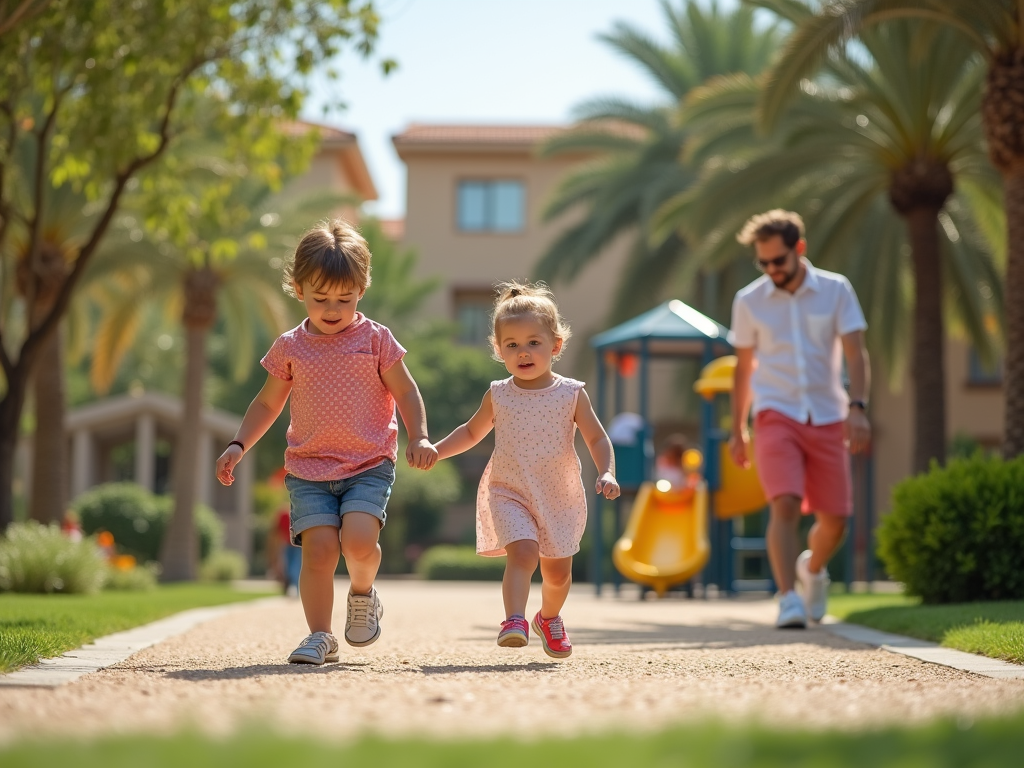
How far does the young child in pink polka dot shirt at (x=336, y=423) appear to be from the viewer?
562 cm

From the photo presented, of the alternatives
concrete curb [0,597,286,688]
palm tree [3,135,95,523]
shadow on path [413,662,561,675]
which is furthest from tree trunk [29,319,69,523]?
shadow on path [413,662,561,675]

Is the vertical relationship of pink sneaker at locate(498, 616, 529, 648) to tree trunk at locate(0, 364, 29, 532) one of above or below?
below

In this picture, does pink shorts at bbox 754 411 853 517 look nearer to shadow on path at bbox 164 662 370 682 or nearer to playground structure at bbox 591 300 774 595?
shadow on path at bbox 164 662 370 682

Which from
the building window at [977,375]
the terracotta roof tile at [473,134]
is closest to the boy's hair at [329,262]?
the building window at [977,375]

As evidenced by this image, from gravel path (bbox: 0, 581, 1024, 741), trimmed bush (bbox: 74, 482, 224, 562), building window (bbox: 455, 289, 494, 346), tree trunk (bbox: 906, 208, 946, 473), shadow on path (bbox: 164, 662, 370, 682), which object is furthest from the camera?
building window (bbox: 455, 289, 494, 346)

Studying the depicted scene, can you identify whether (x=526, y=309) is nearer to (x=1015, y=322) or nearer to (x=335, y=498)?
(x=335, y=498)

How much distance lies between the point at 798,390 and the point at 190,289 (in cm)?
1717

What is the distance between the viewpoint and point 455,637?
7.58 meters

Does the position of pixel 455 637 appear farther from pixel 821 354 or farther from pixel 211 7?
pixel 211 7

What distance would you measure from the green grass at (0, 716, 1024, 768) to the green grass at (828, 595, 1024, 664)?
2.66m

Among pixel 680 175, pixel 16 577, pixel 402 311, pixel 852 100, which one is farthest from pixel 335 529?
pixel 402 311

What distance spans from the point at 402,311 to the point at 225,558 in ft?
38.7

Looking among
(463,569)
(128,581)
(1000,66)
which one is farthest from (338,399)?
(463,569)

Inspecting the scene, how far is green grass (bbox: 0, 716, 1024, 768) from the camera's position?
250 cm
